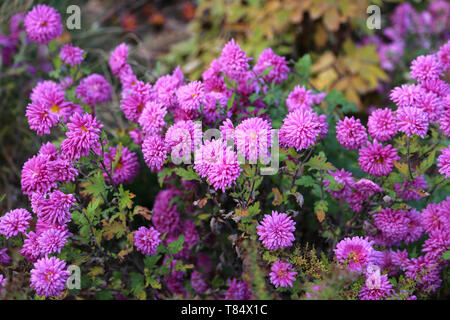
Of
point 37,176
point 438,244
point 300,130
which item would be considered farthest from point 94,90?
point 438,244

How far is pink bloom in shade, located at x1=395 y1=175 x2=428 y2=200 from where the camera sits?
4.64 feet

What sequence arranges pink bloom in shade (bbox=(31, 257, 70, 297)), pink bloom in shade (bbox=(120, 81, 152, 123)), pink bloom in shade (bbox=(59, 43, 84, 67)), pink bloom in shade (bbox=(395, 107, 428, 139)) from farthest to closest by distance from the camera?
pink bloom in shade (bbox=(59, 43, 84, 67))
pink bloom in shade (bbox=(120, 81, 152, 123))
pink bloom in shade (bbox=(395, 107, 428, 139))
pink bloom in shade (bbox=(31, 257, 70, 297))

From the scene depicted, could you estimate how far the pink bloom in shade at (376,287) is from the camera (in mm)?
1220

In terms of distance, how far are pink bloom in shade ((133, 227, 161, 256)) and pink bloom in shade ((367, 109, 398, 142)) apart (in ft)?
2.43

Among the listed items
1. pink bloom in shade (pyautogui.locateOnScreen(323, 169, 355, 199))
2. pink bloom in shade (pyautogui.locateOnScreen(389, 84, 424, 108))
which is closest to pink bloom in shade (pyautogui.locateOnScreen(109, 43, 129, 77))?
pink bloom in shade (pyautogui.locateOnScreen(323, 169, 355, 199))

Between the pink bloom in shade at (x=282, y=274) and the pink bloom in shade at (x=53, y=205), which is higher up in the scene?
the pink bloom in shade at (x=53, y=205)

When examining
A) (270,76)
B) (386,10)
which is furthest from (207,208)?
(386,10)

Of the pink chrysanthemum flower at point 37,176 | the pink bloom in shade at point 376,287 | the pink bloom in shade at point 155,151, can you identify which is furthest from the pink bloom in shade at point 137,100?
the pink bloom in shade at point 376,287

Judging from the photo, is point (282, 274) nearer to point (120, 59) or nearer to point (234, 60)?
point (234, 60)

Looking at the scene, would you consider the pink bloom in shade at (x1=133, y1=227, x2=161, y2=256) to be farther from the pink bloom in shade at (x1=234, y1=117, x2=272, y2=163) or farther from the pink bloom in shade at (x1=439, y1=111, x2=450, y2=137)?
the pink bloom in shade at (x1=439, y1=111, x2=450, y2=137)

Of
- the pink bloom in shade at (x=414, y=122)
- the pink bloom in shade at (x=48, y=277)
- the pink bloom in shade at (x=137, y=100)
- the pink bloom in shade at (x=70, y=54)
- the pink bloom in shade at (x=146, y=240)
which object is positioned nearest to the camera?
the pink bloom in shade at (x=48, y=277)

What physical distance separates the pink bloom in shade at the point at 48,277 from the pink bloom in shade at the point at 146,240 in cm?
26

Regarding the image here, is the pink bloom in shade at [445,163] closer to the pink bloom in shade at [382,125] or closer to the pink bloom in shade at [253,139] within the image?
the pink bloom in shade at [382,125]

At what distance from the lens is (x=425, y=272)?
132cm
